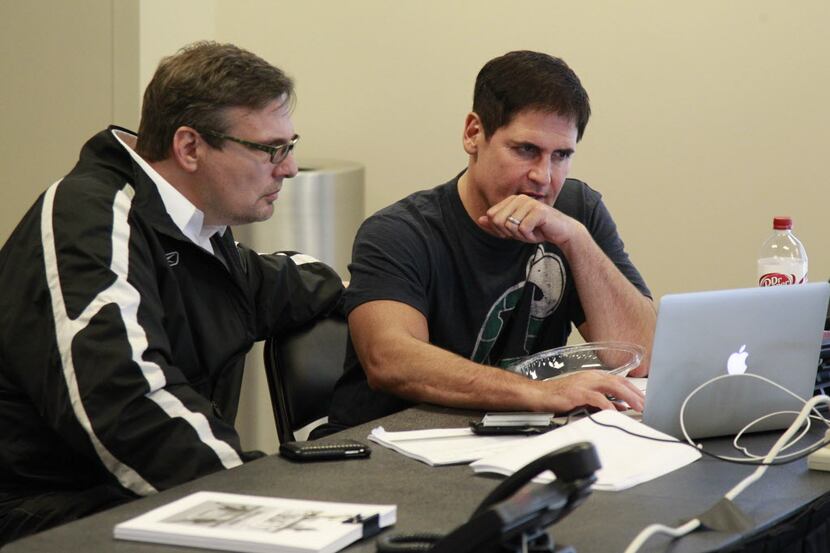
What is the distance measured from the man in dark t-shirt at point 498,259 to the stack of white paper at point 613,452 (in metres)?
0.54

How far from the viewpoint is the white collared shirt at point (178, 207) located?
6.79 ft

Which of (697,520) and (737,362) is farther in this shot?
(737,362)

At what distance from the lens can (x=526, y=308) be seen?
7.79 feet

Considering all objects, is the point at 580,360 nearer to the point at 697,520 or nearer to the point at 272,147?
the point at 272,147

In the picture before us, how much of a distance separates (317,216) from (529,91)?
1383mm

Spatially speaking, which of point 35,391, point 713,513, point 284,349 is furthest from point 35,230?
point 713,513

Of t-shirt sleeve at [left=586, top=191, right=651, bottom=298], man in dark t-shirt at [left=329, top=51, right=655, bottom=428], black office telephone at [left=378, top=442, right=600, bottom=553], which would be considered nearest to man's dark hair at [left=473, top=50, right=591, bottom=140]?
man in dark t-shirt at [left=329, top=51, right=655, bottom=428]

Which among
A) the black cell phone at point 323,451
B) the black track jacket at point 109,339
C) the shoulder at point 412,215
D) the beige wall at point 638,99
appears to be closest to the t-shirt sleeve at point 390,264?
the shoulder at point 412,215

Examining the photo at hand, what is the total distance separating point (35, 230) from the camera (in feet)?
6.22

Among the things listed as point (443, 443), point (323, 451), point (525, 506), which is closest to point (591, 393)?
point (443, 443)

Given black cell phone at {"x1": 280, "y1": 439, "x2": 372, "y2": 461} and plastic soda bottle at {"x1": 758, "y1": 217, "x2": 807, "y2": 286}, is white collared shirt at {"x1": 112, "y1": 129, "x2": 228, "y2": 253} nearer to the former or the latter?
black cell phone at {"x1": 280, "y1": 439, "x2": 372, "y2": 461}

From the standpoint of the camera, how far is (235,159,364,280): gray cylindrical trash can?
3479 millimetres

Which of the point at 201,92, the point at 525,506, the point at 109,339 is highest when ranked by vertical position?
the point at 201,92

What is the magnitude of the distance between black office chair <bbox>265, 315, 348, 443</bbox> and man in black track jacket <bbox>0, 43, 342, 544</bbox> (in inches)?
1.8
